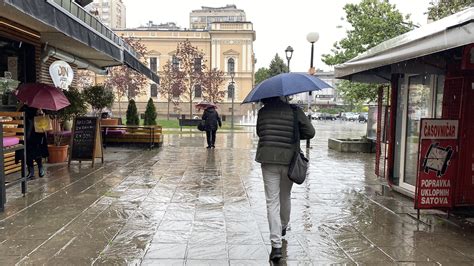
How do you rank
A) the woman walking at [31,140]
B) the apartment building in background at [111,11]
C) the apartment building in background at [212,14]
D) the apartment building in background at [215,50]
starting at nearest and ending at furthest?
1. the woman walking at [31,140]
2. the apartment building in background at [215,50]
3. the apartment building in background at [212,14]
4. the apartment building in background at [111,11]

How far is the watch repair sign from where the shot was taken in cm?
579

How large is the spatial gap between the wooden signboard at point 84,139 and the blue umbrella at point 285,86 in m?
6.61

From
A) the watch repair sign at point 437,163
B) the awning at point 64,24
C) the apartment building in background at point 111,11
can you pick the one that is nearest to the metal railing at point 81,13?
the awning at point 64,24

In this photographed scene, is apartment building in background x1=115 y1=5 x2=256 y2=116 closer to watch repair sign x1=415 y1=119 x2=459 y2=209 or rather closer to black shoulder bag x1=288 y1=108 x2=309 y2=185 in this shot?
watch repair sign x1=415 y1=119 x2=459 y2=209

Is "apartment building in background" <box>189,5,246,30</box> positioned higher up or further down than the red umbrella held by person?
higher up

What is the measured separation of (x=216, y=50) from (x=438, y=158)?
54115 mm

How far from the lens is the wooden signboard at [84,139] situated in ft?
32.6

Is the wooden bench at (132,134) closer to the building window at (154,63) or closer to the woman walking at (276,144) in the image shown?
the woman walking at (276,144)

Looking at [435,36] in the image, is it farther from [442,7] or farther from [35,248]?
[442,7]

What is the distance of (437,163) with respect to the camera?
5902mm

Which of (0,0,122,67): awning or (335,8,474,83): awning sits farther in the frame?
(0,0,122,67): awning

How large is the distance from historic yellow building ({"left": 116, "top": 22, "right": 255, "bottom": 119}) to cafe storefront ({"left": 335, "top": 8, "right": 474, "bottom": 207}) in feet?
161

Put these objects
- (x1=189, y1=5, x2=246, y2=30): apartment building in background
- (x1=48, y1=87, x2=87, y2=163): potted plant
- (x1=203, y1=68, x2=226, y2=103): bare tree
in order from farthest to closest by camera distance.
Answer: (x1=189, y1=5, x2=246, y2=30): apartment building in background < (x1=203, y1=68, x2=226, y2=103): bare tree < (x1=48, y1=87, x2=87, y2=163): potted plant

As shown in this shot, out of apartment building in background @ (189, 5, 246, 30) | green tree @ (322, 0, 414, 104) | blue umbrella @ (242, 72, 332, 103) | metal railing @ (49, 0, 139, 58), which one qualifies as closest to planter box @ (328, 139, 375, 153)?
green tree @ (322, 0, 414, 104)
